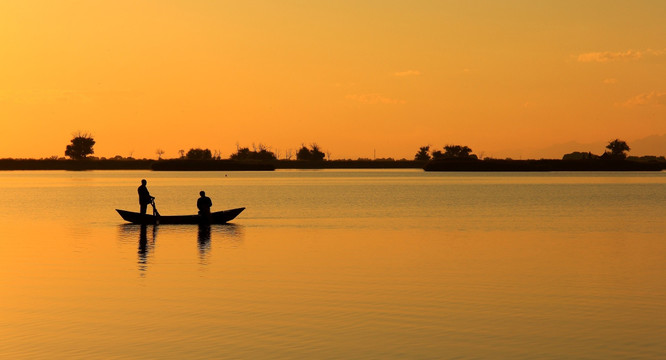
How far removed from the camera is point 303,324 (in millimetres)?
20500

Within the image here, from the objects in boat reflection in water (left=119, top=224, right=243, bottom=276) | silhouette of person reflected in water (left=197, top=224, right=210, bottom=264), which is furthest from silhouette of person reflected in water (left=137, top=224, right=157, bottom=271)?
silhouette of person reflected in water (left=197, top=224, right=210, bottom=264)

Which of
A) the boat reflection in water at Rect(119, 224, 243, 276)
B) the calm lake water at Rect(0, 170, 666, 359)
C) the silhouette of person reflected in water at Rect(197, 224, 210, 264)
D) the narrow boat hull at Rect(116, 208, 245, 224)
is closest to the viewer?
the calm lake water at Rect(0, 170, 666, 359)

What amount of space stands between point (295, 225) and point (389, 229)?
6.42m

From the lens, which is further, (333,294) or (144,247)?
(144,247)

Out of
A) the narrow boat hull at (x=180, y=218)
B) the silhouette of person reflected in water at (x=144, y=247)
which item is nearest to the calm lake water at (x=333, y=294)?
the silhouette of person reflected in water at (x=144, y=247)

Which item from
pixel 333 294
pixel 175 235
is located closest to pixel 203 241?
pixel 175 235

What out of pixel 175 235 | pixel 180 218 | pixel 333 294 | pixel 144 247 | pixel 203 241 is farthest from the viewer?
pixel 180 218

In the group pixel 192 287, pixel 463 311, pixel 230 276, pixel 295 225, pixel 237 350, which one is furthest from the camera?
pixel 295 225

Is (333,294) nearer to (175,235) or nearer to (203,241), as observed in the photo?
(203,241)

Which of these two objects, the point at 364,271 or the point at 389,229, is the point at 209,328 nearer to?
the point at 364,271

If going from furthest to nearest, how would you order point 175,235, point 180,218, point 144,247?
point 180,218 → point 175,235 → point 144,247

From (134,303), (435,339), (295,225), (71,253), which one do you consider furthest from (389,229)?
(435,339)

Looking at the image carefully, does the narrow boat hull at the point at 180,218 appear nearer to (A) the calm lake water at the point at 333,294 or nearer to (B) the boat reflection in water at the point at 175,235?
(B) the boat reflection in water at the point at 175,235

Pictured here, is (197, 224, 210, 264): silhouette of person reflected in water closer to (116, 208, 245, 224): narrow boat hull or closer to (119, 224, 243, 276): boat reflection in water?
(119, 224, 243, 276): boat reflection in water
